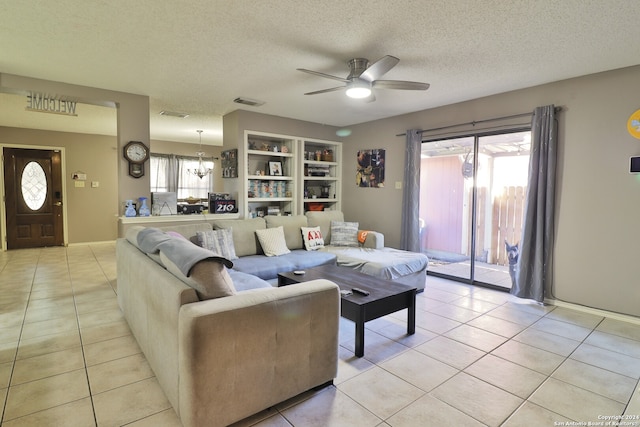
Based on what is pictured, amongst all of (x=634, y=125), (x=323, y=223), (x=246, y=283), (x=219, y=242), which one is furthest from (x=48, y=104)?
(x=634, y=125)

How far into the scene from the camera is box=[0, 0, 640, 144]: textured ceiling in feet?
7.41

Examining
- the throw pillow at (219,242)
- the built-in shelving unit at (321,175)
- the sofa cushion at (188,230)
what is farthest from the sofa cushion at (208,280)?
the built-in shelving unit at (321,175)

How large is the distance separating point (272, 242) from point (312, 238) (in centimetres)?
69

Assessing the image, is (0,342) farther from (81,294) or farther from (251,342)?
(251,342)

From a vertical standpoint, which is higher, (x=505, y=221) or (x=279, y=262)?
(x=505, y=221)

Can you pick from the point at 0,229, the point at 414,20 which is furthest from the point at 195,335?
the point at 0,229

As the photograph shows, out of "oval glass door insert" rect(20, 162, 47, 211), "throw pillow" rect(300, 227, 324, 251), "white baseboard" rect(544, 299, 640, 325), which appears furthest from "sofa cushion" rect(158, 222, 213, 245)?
"oval glass door insert" rect(20, 162, 47, 211)

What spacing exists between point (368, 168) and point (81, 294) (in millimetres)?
4583

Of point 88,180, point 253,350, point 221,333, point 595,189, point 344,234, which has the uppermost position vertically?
point 88,180

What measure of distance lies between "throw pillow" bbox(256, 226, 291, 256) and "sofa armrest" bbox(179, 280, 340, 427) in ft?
7.17

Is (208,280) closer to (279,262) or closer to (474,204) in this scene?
(279,262)

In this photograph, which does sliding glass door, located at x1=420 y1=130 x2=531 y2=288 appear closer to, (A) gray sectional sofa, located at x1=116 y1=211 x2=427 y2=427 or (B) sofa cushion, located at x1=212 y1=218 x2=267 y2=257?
(B) sofa cushion, located at x1=212 y1=218 x2=267 y2=257

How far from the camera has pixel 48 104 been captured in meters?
3.93

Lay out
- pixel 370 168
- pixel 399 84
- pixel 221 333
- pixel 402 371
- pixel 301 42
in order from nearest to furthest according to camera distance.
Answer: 1. pixel 221 333
2. pixel 402 371
3. pixel 301 42
4. pixel 399 84
5. pixel 370 168
